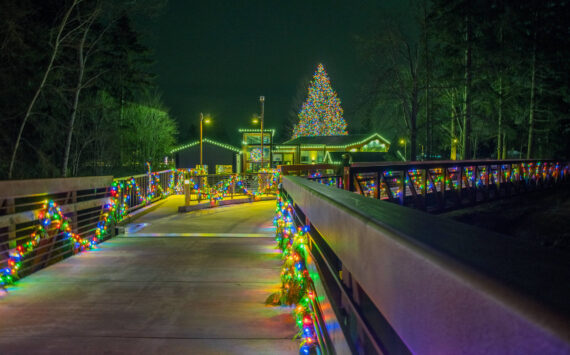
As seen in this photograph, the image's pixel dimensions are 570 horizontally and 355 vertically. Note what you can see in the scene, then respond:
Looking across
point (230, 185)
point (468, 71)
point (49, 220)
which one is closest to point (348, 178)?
point (49, 220)

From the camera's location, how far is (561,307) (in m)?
0.55

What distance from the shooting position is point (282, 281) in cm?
533

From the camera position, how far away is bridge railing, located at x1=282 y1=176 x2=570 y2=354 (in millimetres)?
578

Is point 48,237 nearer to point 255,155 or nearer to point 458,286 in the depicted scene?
→ point 458,286

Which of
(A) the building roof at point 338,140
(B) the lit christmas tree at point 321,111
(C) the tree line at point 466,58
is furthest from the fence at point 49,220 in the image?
(B) the lit christmas tree at point 321,111

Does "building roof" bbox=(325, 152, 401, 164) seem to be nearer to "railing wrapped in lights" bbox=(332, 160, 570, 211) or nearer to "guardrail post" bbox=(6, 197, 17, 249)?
"railing wrapped in lights" bbox=(332, 160, 570, 211)

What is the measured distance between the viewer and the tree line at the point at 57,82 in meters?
15.9

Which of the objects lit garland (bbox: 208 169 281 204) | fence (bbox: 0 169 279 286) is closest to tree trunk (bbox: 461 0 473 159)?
lit garland (bbox: 208 169 281 204)

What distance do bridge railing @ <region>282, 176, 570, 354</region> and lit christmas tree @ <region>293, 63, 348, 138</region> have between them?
225ft

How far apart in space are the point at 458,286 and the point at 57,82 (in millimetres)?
22680

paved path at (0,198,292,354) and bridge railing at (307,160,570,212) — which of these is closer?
paved path at (0,198,292,354)

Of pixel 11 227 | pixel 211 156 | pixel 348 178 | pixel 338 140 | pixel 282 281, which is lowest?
pixel 282 281

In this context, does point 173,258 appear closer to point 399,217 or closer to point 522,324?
point 399,217

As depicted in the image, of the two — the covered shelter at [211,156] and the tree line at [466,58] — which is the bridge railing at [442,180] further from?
the covered shelter at [211,156]
